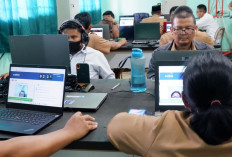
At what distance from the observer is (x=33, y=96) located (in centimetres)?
128

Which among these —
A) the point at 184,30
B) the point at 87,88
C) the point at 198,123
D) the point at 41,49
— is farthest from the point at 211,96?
the point at 184,30

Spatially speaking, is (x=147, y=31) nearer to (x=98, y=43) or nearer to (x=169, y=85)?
(x=98, y=43)

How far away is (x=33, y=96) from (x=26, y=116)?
0.11 metres

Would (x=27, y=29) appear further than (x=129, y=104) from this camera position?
Yes

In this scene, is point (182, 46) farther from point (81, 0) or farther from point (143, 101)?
point (81, 0)

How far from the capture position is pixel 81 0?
5.42 metres

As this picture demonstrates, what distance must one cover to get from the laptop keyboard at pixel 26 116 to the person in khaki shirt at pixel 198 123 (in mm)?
456

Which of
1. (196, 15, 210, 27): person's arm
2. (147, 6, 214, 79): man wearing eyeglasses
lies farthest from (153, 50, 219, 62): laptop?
(196, 15, 210, 27): person's arm

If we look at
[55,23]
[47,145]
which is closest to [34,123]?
[47,145]

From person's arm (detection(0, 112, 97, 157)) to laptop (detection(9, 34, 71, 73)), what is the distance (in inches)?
23.2

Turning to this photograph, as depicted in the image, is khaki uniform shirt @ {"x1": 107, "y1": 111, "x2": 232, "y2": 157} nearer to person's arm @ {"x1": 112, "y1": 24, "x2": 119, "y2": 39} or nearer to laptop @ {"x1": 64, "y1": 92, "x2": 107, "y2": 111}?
laptop @ {"x1": 64, "y1": 92, "x2": 107, "y2": 111}

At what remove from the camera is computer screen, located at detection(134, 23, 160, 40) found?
158 inches

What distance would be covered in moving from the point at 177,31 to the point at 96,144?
1317 millimetres

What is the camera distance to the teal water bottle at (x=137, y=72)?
160 cm
